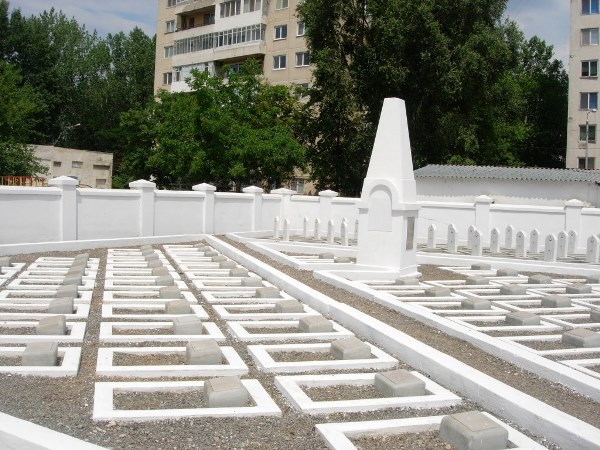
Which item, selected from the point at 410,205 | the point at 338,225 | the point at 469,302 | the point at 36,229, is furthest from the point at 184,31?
the point at 469,302

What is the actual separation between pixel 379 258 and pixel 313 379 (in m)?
6.58

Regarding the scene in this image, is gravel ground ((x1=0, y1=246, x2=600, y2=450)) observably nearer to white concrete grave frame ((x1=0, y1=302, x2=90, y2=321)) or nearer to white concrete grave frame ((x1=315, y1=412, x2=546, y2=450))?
white concrete grave frame ((x1=315, y1=412, x2=546, y2=450))

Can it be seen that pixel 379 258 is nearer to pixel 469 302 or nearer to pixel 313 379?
pixel 469 302

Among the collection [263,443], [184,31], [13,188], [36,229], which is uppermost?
[184,31]

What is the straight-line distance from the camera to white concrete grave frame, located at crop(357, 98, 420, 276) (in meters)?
11.5

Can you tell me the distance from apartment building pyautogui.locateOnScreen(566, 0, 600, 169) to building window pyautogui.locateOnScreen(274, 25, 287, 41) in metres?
19.3

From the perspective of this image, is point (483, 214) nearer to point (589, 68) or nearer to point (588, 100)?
point (588, 100)

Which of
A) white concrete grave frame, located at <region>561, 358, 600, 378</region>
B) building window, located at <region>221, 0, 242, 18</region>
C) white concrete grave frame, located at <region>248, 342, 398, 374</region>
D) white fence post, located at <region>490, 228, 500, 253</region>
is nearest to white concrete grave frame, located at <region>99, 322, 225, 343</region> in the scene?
white concrete grave frame, located at <region>248, 342, 398, 374</region>

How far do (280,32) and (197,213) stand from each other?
28630 mm

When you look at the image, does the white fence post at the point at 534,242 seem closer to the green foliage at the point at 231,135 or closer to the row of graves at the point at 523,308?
the row of graves at the point at 523,308

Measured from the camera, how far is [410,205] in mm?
11539

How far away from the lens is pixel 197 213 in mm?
17859

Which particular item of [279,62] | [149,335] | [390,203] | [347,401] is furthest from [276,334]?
[279,62]

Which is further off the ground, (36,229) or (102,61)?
(102,61)
